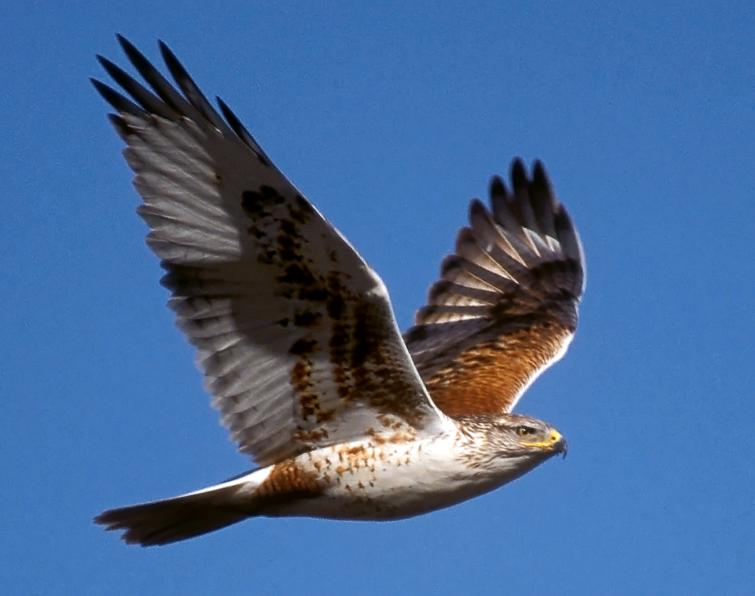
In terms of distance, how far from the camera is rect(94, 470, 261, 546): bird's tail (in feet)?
23.5

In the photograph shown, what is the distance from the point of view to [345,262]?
664 centimetres

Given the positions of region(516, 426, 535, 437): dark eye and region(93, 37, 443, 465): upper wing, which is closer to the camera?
region(93, 37, 443, 465): upper wing

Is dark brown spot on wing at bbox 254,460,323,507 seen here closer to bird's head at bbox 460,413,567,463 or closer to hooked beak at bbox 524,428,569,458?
bird's head at bbox 460,413,567,463

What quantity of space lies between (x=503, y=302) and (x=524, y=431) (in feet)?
8.91

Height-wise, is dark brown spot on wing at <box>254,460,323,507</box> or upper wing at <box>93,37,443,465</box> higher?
upper wing at <box>93,37,443,465</box>

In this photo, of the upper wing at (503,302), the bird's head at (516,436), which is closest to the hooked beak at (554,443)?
the bird's head at (516,436)

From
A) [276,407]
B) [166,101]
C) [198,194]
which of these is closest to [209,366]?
[276,407]

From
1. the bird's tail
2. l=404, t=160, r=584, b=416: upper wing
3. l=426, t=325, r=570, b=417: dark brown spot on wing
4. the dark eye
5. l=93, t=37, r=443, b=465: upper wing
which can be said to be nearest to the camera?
l=93, t=37, r=443, b=465: upper wing

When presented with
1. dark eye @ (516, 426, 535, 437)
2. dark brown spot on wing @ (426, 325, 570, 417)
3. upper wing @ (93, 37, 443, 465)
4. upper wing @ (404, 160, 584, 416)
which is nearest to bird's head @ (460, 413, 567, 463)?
dark eye @ (516, 426, 535, 437)

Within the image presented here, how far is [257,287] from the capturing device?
700cm

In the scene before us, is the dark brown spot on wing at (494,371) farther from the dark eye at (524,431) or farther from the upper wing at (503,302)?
the dark eye at (524,431)

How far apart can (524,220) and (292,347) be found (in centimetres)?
377

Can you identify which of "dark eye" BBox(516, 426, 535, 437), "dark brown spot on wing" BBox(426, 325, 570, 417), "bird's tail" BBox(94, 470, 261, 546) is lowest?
"bird's tail" BBox(94, 470, 261, 546)

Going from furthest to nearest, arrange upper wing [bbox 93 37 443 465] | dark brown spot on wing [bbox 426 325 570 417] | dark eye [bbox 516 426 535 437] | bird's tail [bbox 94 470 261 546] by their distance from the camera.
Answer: dark brown spot on wing [bbox 426 325 570 417], dark eye [bbox 516 426 535 437], bird's tail [bbox 94 470 261 546], upper wing [bbox 93 37 443 465]
